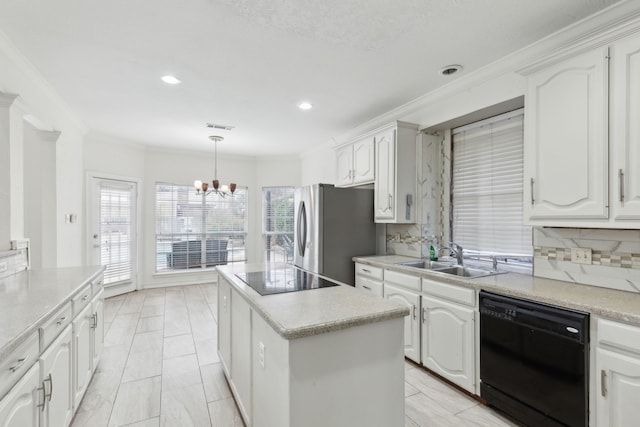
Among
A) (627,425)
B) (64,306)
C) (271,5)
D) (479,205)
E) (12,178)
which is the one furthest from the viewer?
(479,205)

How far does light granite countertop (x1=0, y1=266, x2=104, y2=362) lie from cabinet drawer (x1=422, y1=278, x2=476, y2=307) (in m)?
2.42

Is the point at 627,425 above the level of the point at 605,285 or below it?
below

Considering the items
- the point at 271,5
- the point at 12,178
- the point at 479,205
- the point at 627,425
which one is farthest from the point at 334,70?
the point at 627,425

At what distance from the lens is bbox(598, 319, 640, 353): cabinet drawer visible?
145 cm

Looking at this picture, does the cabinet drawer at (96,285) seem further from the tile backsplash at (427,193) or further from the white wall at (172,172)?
the tile backsplash at (427,193)

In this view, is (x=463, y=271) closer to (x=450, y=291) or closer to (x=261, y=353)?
(x=450, y=291)

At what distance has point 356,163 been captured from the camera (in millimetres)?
3887

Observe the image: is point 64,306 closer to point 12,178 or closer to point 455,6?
point 12,178

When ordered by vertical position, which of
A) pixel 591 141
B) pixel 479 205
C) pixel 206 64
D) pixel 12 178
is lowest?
pixel 479 205

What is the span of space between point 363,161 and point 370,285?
4.83 ft

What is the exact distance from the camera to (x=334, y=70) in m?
2.68

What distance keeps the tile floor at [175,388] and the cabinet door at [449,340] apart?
14 cm

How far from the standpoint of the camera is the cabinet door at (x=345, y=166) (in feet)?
13.1

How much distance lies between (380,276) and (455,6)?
2.25m
